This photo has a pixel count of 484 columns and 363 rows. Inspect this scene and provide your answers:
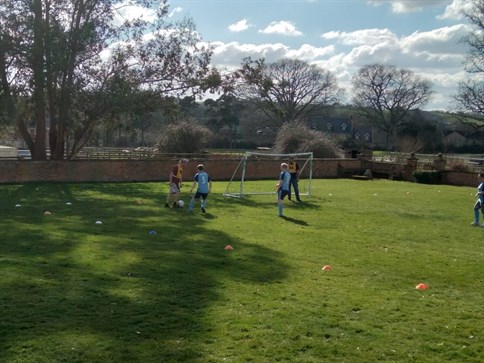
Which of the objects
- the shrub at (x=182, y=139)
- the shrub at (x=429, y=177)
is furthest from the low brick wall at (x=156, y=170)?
the shrub at (x=182, y=139)

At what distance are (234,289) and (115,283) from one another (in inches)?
64.7

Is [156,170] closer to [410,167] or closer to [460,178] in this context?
[410,167]

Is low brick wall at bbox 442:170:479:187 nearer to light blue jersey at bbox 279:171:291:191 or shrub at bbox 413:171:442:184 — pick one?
shrub at bbox 413:171:442:184

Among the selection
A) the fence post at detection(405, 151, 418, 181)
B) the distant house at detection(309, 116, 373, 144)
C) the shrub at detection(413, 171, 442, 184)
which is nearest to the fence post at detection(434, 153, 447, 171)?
the shrub at detection(413, 171, 442, 184)

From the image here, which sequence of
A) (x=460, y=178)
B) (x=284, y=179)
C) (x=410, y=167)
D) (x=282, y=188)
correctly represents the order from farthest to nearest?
(x=410, y=167)
(x=460, y=178)
(x=284, y=179)
(x=282, y=188)

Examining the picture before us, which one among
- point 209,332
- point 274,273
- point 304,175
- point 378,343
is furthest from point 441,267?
point 304,175

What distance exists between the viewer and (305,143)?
4300 centimetres

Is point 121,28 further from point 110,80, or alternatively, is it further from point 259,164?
point 259,164

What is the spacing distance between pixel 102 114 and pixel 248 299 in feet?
72.2

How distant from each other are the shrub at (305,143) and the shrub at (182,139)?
24.3 feet

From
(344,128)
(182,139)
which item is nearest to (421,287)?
(182,139)

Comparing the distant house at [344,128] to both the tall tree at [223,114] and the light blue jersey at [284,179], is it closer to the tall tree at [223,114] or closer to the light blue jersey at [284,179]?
the tall tree at [223,114]

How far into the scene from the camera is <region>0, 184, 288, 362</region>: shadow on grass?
5.18m

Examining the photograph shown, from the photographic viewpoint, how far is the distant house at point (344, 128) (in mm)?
83562
